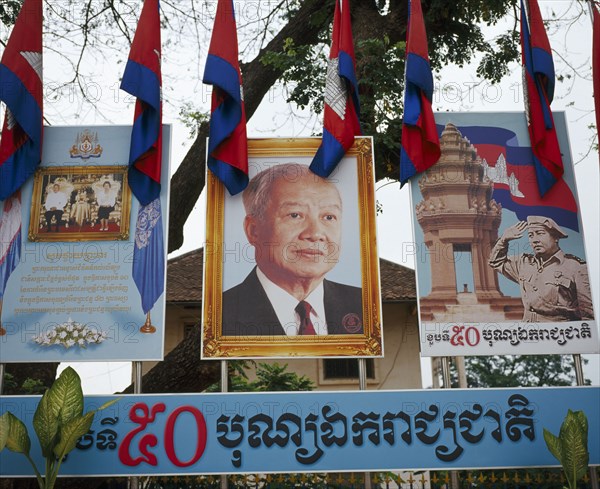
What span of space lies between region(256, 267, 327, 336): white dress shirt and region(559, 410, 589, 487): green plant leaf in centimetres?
225

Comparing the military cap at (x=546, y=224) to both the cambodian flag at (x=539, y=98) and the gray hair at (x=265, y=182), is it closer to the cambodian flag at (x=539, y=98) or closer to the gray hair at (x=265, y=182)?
the cambodian flag at (x=539, y=98)

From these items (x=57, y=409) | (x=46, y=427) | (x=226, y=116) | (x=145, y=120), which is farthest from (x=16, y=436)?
Result: (x=226, y=116)

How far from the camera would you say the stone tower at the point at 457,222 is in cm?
691

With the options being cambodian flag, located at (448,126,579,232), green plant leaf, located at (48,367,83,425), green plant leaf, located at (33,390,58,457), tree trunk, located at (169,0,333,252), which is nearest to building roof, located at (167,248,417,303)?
tree trunk, located at (169,0,333,252)

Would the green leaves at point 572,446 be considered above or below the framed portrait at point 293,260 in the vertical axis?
below

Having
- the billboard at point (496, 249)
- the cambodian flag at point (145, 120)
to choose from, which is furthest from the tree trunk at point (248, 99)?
the billboard at point (496, 249)

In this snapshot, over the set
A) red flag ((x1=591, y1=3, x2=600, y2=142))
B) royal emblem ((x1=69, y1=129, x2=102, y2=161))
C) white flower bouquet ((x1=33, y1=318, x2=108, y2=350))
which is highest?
red flag ((x1=591, y1=3, x2=600, y2=142))

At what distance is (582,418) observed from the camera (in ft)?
19.6

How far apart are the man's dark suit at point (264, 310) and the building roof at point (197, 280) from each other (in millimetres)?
6993

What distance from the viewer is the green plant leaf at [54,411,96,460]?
569 cm

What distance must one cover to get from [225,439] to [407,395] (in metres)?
1.65

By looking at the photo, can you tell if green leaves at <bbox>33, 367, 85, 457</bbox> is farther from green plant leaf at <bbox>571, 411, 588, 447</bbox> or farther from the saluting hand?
the saluting hand

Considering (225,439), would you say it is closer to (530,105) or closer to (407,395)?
(407,395)

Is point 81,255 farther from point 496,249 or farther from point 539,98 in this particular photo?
point 539,98
